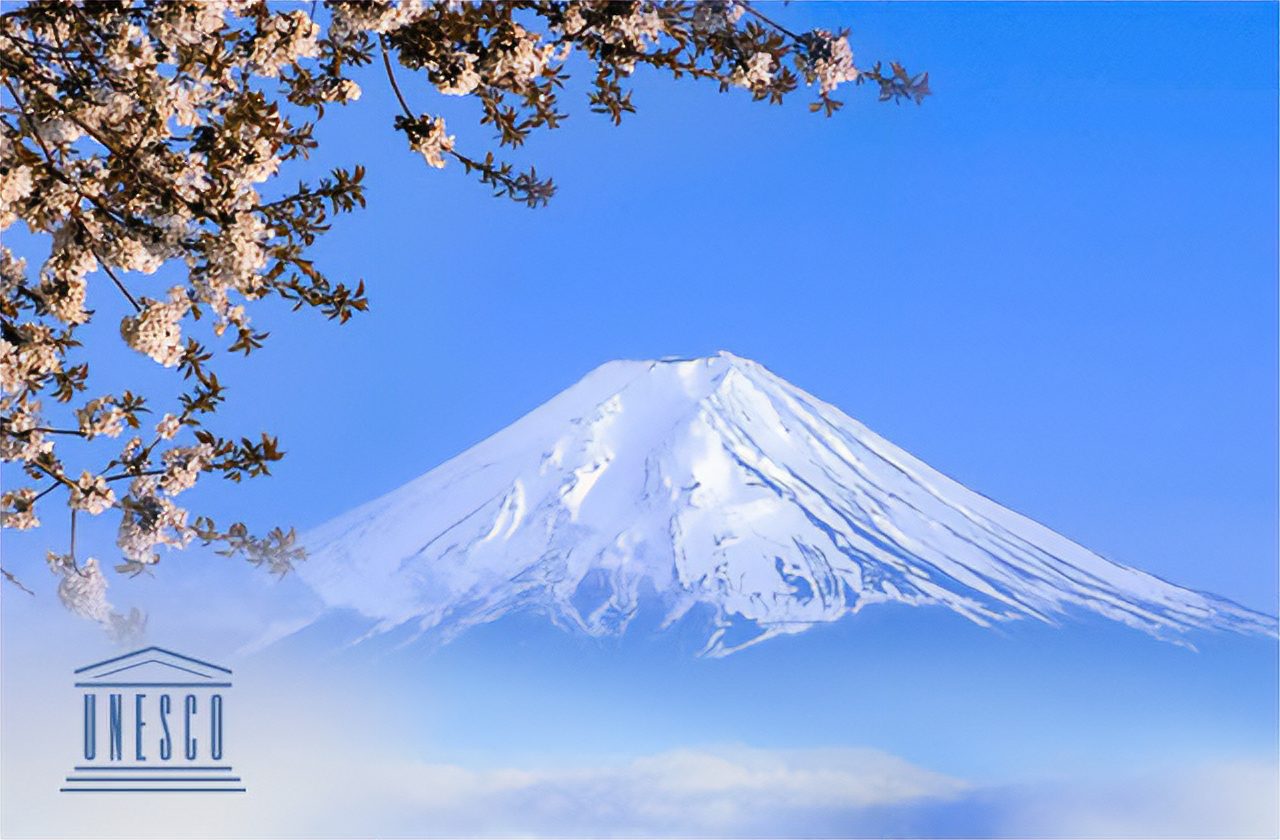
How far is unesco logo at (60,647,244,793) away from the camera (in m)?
Answer: 6.30

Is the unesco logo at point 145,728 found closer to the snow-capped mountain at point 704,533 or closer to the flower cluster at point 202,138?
the snow-capped mountain at point 704,533

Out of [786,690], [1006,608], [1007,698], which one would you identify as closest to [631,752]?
[786,690]

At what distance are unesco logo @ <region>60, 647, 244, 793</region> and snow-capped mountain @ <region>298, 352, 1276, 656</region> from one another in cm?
255

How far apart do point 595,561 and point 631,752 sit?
7.03 ft

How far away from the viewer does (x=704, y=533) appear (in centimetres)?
981

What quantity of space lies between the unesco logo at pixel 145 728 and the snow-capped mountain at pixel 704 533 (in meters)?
2.55

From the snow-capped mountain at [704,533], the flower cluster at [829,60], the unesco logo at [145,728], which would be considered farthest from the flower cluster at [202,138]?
the snow-capped mountain at [704,533]

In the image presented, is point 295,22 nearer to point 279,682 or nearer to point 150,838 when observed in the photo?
point 150,838

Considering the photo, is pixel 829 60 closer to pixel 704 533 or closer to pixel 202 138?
pixel 202 138

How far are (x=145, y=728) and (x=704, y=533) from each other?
452 cm

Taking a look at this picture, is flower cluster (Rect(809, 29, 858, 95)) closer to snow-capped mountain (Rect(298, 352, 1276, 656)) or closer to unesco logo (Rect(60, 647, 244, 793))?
unesco logo (Rect(60, 647, 244, 793))

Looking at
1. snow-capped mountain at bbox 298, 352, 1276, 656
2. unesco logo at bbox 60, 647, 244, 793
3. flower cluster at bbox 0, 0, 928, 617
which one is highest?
snow-capped mountain at bbox 298, 352, 1276, 656

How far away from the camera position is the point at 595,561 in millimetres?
9641

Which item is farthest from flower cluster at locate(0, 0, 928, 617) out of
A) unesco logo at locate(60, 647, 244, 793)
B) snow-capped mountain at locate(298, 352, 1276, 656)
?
snow-capped mountain at locate(298, 352, 1276, 656)
